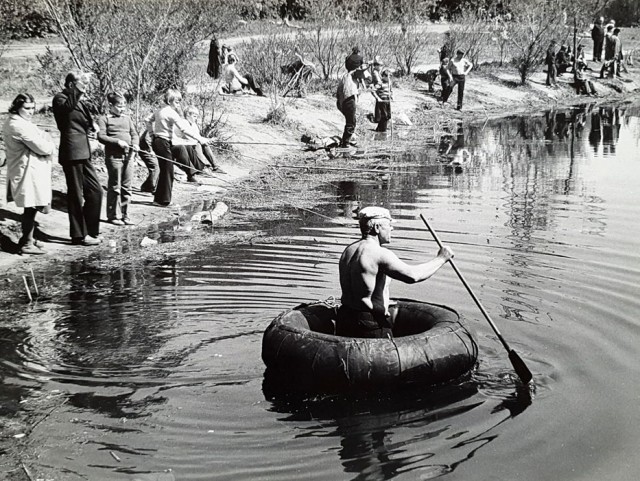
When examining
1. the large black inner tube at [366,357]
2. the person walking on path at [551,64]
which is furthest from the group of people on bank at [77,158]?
the person walking on path at [551,64]

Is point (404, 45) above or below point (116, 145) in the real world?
above

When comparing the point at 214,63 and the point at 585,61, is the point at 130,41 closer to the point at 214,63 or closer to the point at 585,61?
the point at 214,63

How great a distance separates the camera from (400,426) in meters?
6.91

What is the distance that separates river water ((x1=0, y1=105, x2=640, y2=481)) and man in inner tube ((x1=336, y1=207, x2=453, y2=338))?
78 cm

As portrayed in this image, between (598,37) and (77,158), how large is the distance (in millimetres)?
35340

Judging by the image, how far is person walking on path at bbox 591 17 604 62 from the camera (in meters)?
42.0

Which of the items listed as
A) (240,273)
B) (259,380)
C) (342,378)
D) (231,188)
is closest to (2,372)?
(259,380)

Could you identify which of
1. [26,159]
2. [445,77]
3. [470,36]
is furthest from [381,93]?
[470,36]

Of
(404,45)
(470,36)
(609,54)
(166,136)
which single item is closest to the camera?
(166,136)

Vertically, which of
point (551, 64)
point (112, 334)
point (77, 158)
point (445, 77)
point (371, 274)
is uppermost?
point (551, 64)

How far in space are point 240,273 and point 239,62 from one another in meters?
17.2

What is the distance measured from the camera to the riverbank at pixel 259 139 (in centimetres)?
1253

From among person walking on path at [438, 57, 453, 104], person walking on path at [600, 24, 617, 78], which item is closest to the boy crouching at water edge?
person walking on path at [438, 57, 453, 104]

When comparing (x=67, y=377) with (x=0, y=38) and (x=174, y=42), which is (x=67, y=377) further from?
(x=0, y=38)
